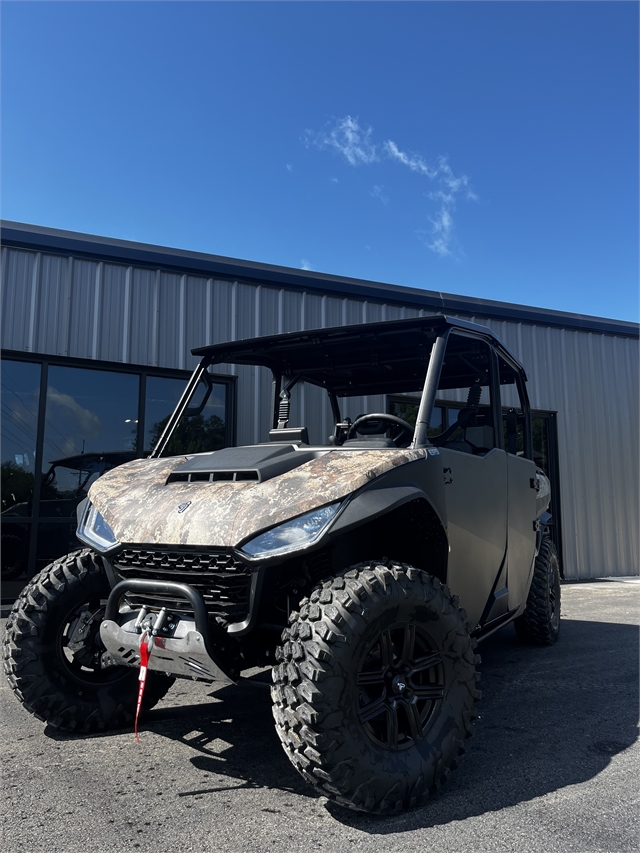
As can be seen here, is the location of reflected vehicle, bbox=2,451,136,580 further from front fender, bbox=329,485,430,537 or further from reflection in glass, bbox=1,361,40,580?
front fender, bbox=329,485,430,537

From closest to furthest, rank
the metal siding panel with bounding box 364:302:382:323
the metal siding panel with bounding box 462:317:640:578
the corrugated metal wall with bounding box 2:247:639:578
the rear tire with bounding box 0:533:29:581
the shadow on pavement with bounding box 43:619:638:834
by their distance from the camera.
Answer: the shadow on pavement with bounding box 43:619:638:834
the rear tire with bounding box 0:533:29:581
the corrugated metal wall with bounding box 2:247:639:578
the metal siding panel with bounding box 364:302:382:323
the metal siding panel with bounding box 462:317:640:578

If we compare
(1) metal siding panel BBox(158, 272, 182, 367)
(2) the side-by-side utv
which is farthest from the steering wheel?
(1) metal siding panel BBox(158, 272, 182, 367)

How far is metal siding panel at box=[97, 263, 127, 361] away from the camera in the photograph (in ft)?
26.4

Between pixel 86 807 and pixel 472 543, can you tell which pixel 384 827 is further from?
pixel 472 543

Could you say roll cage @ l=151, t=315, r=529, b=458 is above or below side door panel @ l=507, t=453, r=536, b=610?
above

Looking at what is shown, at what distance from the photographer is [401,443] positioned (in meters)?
3.76

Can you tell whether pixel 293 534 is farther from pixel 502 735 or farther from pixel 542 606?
pixel 542 606

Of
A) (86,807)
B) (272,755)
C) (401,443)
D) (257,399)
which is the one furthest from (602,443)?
(86,807)

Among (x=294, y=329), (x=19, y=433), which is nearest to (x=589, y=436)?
(x=294, y=329)

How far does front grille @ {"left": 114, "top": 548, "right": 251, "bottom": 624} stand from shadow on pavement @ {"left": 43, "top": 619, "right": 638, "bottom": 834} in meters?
0.74

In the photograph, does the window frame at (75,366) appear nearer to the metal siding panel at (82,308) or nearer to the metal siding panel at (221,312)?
the metal siding panel at (82,308)

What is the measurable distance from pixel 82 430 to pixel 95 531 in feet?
16.8

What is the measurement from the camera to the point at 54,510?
762 cm

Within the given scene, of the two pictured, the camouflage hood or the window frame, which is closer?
the camouflage hood
